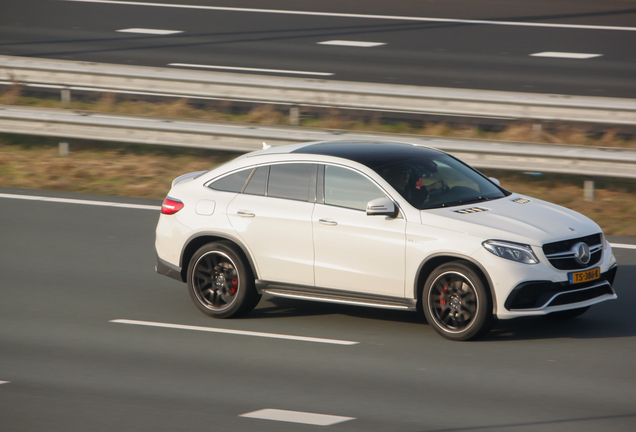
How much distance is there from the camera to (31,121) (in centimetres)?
1500

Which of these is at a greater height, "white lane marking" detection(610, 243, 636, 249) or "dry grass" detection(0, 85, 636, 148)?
"dry grass" detection(0, 85, 636, 148)

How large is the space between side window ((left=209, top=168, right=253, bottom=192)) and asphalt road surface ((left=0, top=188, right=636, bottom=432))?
3.88ft

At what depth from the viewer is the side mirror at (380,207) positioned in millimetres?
8117

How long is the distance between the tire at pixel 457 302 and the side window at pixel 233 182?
208 cm

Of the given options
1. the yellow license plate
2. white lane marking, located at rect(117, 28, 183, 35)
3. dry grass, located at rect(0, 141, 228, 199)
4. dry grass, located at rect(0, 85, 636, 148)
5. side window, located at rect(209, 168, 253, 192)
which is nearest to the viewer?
the yellow license plate

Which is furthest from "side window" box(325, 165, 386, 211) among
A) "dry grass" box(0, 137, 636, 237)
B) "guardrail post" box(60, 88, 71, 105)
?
"guardrail post" box(60, 88, 71, 105)

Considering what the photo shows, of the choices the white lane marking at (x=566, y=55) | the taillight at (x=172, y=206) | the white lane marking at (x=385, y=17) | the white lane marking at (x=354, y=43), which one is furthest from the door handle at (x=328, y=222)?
the white lane marking at (x=385, y=17)

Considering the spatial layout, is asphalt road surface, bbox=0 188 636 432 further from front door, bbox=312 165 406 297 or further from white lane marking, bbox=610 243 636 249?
white lane marking, bbox=610 243 636 249

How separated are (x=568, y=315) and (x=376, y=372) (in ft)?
7.39

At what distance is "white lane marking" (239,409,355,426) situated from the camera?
20.8ft

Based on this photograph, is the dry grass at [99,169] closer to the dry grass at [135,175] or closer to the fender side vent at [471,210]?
the dry grass at [135,175]

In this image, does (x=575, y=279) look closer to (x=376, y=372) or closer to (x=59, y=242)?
(x=376, y=372)

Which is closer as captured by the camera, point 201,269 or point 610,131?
point 201,269

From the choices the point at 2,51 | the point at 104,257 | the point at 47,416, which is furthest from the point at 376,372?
the point at 2,51
